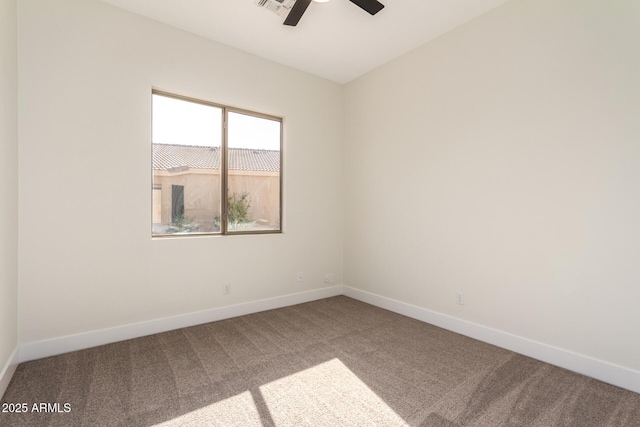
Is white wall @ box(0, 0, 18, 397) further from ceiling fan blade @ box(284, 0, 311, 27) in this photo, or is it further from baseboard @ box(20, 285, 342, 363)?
ceiling fan blade @ box(284, 0, 311, 27)

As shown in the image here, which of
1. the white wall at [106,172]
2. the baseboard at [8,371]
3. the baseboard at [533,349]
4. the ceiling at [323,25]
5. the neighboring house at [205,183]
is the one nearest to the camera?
the baseboard at [8,371]

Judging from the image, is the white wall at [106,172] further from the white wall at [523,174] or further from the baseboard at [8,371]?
the white wall at [523,174]

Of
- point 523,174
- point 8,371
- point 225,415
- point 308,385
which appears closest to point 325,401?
point 308,385

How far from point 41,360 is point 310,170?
3284 mm

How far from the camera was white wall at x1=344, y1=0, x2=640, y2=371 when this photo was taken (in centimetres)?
223

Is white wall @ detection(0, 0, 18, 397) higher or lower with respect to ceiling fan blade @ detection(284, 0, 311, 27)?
lower

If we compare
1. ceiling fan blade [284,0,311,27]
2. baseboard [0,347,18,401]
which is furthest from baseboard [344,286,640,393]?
baseboard [0,347,18,401]

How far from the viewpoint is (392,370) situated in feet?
7.88

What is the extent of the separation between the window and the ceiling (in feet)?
2.46

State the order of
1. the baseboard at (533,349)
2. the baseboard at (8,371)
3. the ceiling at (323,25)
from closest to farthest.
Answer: the baseboard at (8,371), the baseboard at (533,349), the ceiling at (323,25)

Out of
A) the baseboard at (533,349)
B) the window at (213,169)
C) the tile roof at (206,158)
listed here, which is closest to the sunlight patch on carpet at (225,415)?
the window at (213,169)

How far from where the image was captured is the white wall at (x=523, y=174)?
2227 millimetres

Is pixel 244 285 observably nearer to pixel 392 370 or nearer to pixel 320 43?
pixel 392 370

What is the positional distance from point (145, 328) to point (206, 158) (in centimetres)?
187
